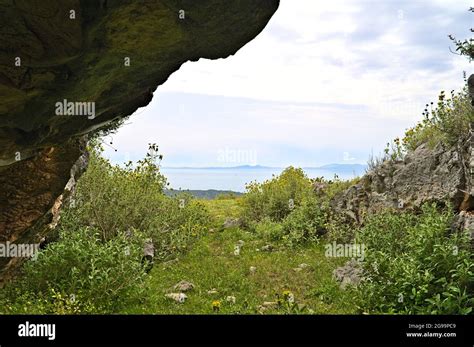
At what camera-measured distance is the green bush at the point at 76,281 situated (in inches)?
312

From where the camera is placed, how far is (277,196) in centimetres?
1758

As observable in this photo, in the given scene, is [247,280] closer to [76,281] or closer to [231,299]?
[231,299]

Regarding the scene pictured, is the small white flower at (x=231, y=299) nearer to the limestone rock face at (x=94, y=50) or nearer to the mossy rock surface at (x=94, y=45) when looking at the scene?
Result: the limestone rock face at (x=94, y=50)

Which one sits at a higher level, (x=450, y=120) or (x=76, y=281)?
(x=450, y=120)

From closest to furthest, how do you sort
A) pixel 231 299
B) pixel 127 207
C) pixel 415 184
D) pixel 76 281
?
pixel 76 281, pixel 231 299, pixel 415 184, pixel 127 207

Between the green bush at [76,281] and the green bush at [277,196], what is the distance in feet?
27.3

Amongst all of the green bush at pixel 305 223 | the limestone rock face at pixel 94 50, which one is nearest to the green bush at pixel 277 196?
the green bush at pixel 305 223

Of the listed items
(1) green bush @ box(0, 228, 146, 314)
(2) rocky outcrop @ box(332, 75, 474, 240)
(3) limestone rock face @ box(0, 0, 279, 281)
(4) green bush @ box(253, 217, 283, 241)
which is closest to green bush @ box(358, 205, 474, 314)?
(2) rocky outcrop @ box(332, 75, 474, 240)

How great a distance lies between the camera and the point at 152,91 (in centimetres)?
511

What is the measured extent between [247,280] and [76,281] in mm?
3840

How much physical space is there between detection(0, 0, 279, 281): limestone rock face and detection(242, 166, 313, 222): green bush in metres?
12.1

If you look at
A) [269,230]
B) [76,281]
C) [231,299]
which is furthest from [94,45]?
[269,230]
